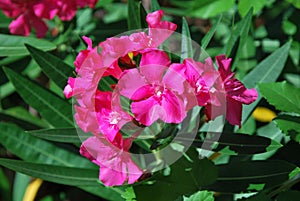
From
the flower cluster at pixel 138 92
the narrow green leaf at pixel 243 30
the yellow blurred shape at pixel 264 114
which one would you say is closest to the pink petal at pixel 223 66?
the flower cluster at pixel 138 92

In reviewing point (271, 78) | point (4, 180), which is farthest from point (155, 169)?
point (4, 180)

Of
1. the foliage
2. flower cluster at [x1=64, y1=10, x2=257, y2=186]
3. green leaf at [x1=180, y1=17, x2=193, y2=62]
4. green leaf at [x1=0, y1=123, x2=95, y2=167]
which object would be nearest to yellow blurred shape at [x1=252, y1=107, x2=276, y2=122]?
the foliage

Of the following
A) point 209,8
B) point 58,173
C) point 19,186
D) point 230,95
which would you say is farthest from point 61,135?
point 19,186

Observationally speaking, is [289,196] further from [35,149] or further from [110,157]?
[35,149]

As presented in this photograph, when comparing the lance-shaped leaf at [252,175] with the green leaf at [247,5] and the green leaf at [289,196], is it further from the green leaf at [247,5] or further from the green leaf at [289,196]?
the green leaf at [247,5]

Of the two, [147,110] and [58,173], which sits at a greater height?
[147,110]

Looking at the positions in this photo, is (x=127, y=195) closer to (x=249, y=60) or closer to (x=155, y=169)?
(x=155, y=169)

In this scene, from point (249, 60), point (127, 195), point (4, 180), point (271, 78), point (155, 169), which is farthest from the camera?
point (4, 180)
